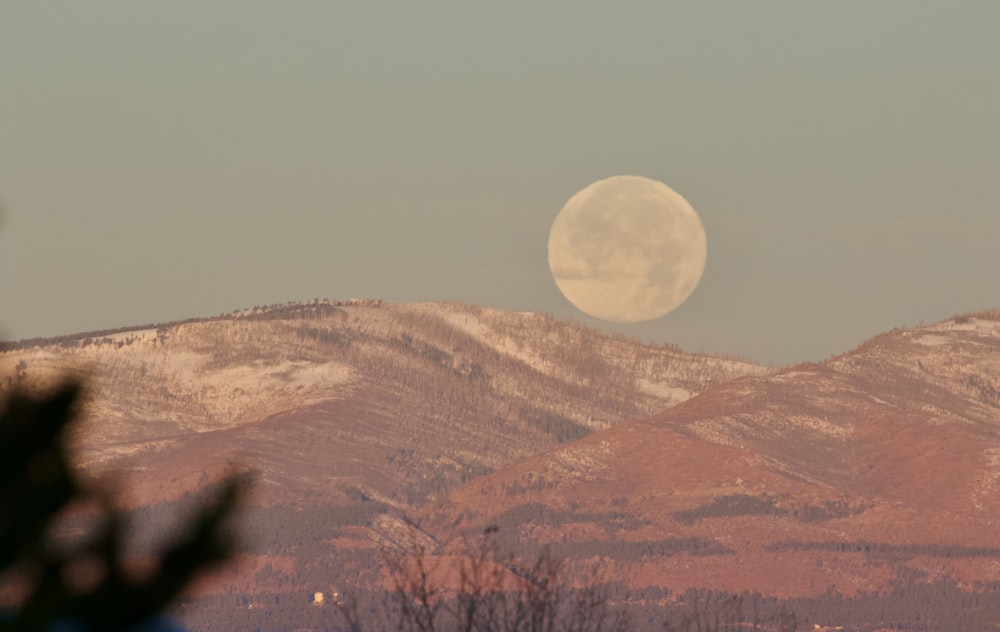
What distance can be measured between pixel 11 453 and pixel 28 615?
0.53 metres

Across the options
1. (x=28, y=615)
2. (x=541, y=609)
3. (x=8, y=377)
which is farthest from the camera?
(x=541, y=609)

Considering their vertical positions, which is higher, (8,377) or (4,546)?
(8,377)

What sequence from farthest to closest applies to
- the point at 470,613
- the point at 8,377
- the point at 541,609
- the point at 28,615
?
the point at 541,609 → the point at 470,613 → the point at 8,377 → the point at 28,615

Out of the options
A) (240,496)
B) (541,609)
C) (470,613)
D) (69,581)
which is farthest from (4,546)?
(541,609)

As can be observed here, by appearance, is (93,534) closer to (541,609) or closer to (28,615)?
(28,615)

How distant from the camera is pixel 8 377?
6566 millimetres

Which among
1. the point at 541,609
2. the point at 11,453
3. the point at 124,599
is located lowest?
the point at 541,609

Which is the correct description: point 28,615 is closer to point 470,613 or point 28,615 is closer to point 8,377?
point 8,377

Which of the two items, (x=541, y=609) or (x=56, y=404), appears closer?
(x=56, y=404)

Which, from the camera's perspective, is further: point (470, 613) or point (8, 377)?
point (470, 613)

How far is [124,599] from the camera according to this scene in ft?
20.8

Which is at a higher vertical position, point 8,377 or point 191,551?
point 8,377

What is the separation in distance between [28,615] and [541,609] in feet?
138

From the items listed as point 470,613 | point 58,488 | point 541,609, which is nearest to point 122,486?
point 58,488
